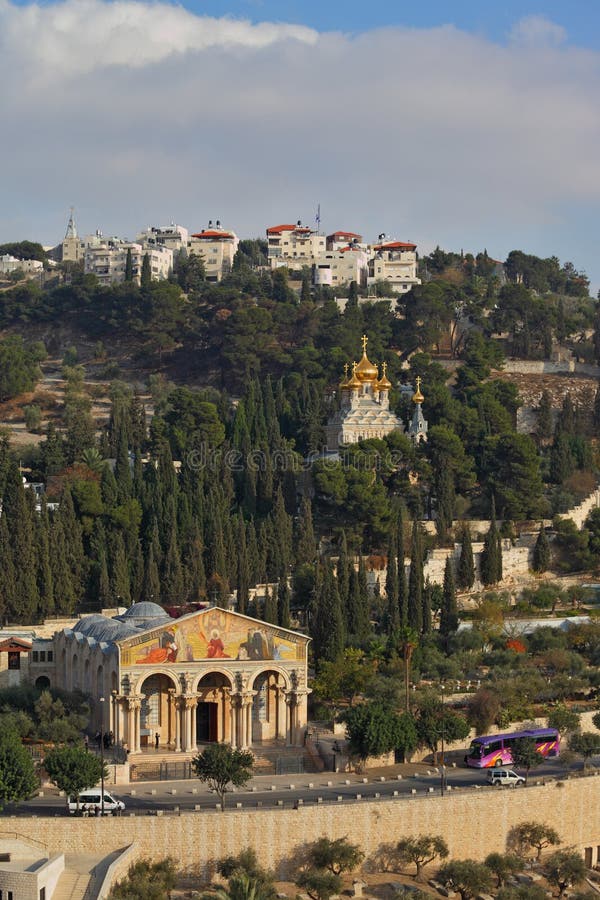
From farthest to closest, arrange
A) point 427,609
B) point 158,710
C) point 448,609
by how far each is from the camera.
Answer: point 448,609 → point 427,609 → point 158,710

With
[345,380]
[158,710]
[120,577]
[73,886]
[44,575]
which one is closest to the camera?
[73,886]

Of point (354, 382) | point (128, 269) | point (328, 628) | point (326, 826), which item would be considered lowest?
point (326, 826)

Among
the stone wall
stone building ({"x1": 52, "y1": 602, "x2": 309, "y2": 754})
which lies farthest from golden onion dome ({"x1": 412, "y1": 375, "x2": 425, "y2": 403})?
the stone wall

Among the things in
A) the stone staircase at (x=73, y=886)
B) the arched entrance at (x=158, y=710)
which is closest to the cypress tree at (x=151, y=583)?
the arched entrance at (x=158, y=710)

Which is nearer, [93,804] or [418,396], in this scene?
[93,804]

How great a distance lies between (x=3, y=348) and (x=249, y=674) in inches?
2633

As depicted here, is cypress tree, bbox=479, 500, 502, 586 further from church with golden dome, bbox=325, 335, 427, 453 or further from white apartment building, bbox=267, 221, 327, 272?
white apartment building, bbox=267, 221, 327, 272

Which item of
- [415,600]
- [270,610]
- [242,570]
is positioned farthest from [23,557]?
[415,600]

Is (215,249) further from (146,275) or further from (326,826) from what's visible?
(326,826)

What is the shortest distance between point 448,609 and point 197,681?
1711cm

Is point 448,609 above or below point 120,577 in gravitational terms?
below

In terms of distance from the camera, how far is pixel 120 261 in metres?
159

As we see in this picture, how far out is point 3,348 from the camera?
428 feet

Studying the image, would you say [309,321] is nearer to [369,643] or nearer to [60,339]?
[60,339]
